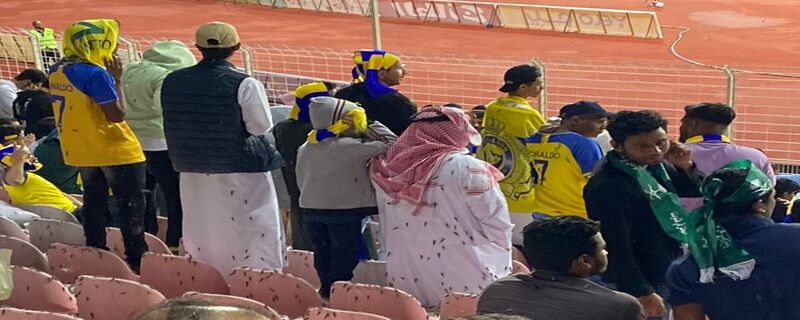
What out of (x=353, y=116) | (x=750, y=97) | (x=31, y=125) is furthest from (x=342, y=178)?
(x=750, y=97)

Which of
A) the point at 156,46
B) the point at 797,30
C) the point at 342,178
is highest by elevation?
the point at 156,46

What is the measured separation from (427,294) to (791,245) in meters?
1.77

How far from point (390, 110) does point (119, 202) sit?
4.56ft

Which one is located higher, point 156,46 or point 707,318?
point 156,46

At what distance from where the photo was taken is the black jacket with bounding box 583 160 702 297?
144 inches

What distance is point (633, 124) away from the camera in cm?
375

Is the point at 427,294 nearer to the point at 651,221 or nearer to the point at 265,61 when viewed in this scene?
the point at 651,221

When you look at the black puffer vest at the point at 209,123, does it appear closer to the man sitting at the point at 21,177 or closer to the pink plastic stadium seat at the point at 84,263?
the pink plastic stadium seat at the point at 84,263

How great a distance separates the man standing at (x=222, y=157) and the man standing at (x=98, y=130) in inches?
13.2

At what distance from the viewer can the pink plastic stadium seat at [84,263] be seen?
461cm

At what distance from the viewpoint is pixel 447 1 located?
839 inches

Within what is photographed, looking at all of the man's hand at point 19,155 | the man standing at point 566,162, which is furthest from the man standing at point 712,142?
the man's hand at point 19,155

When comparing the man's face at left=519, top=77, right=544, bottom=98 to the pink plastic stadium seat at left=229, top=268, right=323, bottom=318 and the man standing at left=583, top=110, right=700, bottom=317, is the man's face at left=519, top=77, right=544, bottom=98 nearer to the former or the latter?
the man standing at left=583, top=110, right=700, bottom=317

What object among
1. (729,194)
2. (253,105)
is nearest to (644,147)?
(729,194)
